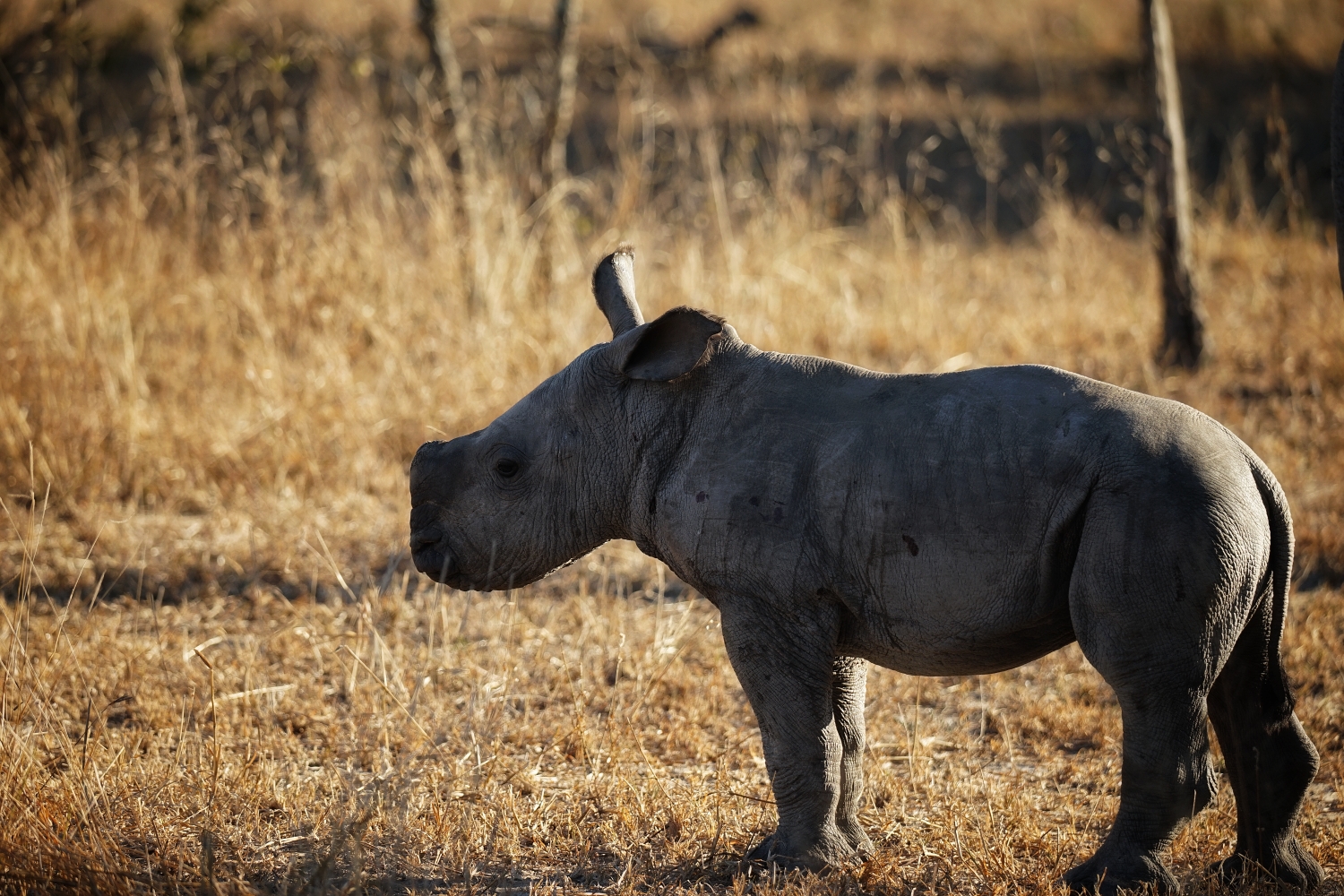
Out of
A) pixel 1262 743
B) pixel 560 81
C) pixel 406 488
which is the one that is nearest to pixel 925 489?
pixel 1262 743

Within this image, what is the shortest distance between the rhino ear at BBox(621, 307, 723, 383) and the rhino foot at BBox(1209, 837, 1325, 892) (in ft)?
6.14

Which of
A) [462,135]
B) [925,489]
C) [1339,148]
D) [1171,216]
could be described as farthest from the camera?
[462,135]

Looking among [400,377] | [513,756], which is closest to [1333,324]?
[400,377]

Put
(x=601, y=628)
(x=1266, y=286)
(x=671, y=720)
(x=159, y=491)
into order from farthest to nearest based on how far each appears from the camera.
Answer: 1. (x=1266, y=286)
2. (x=159, y=491)
3. (x=601, y=628)
4. (x=671, y=720)

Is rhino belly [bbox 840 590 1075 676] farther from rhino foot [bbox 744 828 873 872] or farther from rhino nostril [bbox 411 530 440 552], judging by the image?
rhino nostril [bbox 411 530 440 552]

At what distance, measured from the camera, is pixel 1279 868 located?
2.99 m

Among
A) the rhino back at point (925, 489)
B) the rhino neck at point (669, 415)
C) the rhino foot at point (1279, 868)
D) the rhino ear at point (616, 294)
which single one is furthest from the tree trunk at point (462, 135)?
the rhino foot at point (1279, 868)

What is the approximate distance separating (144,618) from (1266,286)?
28.1 ft

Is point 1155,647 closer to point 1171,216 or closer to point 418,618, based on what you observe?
point 418,618

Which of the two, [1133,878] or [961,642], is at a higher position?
[961,642]

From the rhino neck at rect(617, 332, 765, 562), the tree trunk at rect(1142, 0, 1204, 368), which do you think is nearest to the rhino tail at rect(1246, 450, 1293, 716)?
the rhino neck at rect(617, 332, 765, 562)

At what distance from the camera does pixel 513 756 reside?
156 inches

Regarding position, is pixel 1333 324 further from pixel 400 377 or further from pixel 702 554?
pixel 702 554

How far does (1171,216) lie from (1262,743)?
233 inches
